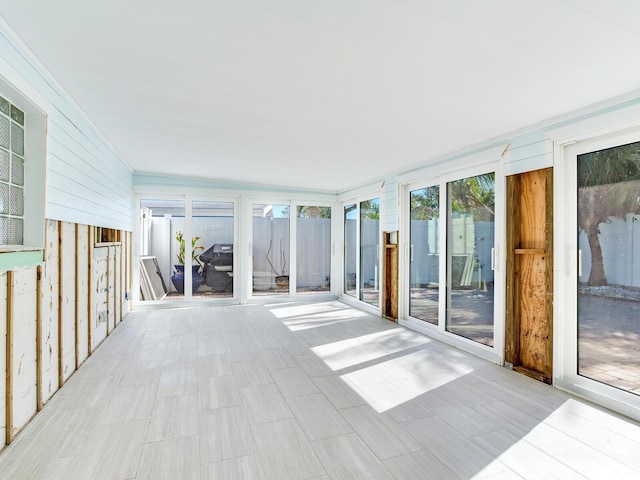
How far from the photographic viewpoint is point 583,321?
3.14 metres

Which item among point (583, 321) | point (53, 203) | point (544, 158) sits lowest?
point (583, 321)

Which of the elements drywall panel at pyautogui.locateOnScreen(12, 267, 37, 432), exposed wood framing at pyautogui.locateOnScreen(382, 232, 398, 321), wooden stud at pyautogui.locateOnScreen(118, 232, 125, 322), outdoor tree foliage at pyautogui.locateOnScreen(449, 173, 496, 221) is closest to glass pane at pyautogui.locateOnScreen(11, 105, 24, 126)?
drywall panel at pyautogui.locateOnScreen(12, 267, 37, 432)

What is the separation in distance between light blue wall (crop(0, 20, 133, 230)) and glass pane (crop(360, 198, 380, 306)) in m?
4.23

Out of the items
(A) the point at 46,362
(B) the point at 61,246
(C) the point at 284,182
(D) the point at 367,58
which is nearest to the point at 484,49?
(D) the point at 367,58

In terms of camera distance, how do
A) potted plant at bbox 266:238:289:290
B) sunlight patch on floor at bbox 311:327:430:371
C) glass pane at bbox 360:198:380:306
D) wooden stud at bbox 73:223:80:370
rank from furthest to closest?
potted plant at bbox 266:238:289:290 → glass pane at bbox 360:198:380:306 → sunlight patch on floor at bbox 311:327:430:371 → wooden stud at bbox 73:223:80:370

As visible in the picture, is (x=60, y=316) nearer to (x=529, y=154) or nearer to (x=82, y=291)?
(x=82, y=291)

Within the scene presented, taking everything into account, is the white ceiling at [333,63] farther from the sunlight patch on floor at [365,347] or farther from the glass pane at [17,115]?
the sunlight patch on floor at [365,347]

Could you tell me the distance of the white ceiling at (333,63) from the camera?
1.88 metres

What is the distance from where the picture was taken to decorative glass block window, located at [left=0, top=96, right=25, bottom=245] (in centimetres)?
235

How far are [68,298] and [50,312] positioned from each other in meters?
0.46

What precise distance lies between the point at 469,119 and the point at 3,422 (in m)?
4.22

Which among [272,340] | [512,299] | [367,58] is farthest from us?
[272,340]

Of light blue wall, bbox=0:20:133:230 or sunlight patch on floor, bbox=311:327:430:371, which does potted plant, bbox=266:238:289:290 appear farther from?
light blue wall, bbox=0:20:133:230

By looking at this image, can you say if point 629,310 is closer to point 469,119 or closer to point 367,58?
point 469,119
